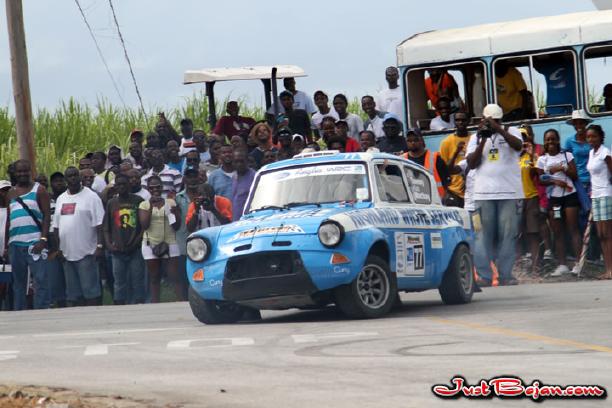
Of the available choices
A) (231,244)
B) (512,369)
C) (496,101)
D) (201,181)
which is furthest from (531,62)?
(512,369)

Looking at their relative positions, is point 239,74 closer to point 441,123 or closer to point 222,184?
point 441,123

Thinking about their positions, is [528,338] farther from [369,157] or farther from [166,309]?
[166,309]

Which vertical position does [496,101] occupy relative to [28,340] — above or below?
above

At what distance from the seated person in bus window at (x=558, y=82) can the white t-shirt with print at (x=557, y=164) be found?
1.28m

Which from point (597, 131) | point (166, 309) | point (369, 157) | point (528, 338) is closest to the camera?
point (528, 338)

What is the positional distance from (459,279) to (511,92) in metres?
6.60

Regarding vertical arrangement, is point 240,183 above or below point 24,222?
above

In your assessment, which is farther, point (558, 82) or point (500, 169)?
point (558, 82)

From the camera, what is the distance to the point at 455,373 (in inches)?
381

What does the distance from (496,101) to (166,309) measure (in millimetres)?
6366

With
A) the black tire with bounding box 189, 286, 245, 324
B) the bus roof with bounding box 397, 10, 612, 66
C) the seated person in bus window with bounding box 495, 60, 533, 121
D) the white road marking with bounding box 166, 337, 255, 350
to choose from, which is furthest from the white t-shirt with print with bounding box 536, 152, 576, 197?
the white road marking with bounding box 166, 337, 255, 350

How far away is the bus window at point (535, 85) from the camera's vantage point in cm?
2216

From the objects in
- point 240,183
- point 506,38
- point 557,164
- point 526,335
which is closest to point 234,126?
point 240,183

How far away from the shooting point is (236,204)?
20.8 meters
